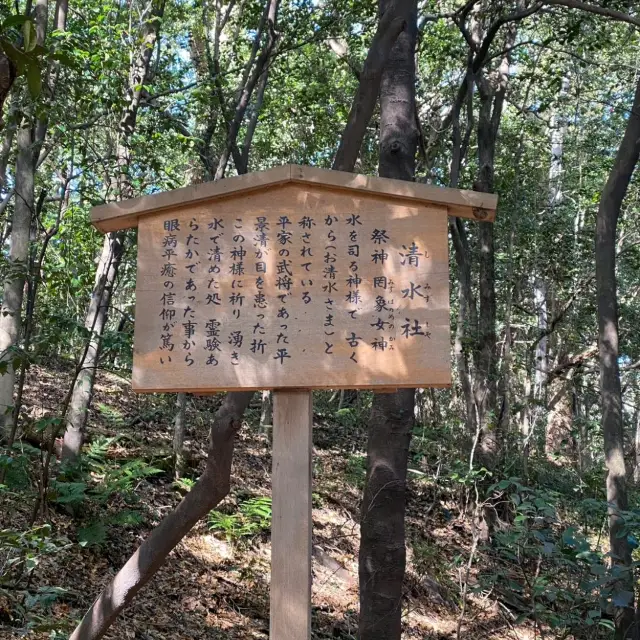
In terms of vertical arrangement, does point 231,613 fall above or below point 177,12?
below

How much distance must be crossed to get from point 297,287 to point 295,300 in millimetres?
65

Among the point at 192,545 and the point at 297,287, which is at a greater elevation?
the point at 297,287

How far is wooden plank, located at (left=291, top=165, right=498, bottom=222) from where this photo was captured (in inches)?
138

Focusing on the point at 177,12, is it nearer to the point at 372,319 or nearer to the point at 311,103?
the point at 311,103

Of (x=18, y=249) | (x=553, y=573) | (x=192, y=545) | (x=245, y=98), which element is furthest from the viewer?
(x=245, y=98)

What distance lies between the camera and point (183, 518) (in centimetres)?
438

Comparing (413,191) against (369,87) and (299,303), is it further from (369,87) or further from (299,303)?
(369,87)

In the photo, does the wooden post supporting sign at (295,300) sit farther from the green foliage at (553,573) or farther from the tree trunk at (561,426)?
the tree trunk at (561,426)

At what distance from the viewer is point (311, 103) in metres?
12.9

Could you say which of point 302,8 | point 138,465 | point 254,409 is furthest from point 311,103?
point 138,465

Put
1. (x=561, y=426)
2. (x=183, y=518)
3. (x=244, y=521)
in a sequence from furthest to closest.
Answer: (x=561, y=426) < (x=244, y=521) < (x=183, y=518)

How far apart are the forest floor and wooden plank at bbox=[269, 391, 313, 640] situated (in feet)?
5.40

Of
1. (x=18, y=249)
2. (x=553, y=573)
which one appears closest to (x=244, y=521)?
(x=553, y=573)

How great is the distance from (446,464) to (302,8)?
23.2 ft
